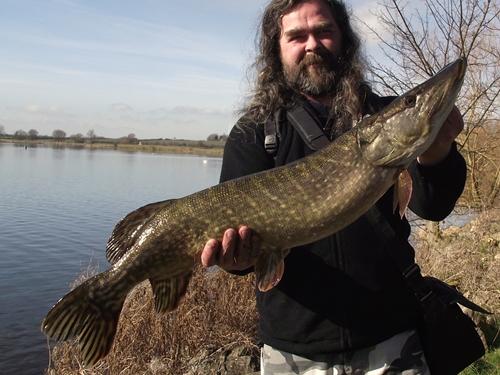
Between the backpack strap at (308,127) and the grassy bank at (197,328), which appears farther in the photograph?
the grassy bank at (197,328)

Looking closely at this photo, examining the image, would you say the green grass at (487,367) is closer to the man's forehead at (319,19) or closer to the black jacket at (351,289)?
the black jacket at (351,289)

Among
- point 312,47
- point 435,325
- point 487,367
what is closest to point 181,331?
point 487,367

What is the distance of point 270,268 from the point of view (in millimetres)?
2330

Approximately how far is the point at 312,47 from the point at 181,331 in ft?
11.6

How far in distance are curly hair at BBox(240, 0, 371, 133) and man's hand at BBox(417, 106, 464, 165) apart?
1.65 feet

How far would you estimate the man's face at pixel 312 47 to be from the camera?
282 cm

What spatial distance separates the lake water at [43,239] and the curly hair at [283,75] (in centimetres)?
371

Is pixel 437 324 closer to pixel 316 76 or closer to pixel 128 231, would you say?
pixel 316 76

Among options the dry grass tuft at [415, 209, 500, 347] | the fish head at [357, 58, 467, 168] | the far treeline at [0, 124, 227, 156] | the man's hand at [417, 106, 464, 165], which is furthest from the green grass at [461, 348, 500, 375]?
the far treeline at [0, 124, 227, 156]

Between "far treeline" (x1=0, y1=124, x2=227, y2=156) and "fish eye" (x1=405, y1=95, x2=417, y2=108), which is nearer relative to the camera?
"fish eye" (x1=405, y1=95, x2=417, y2=108)

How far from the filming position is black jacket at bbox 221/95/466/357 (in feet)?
7.47

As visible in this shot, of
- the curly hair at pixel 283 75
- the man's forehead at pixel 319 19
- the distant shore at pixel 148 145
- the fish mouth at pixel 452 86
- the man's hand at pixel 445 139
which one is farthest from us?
the distant shore at pixel 148 145

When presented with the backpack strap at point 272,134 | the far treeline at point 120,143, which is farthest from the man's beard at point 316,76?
the far treeline at point 120,143

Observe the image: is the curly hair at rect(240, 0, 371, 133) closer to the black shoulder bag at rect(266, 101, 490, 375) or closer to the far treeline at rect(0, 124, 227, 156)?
the black shoulder bag at rect(266, 101, 490, 375)
